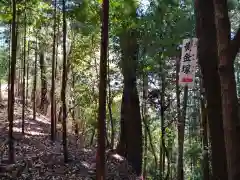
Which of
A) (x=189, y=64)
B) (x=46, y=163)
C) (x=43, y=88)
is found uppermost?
(x=43, y=88)

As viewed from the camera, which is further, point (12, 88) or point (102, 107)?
point (12, 88)

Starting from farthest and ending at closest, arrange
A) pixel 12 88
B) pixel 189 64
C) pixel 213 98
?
pixel 12 88 → pixel 213 98 → pixel 189 64

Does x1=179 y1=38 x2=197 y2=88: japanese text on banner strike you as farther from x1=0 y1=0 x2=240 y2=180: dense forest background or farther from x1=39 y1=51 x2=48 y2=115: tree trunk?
x1=39 y1=51 x2=48 y2=115: tree trunk

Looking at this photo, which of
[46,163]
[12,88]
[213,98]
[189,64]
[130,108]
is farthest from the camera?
[130,108]

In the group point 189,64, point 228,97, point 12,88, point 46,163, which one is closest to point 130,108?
point 46,163

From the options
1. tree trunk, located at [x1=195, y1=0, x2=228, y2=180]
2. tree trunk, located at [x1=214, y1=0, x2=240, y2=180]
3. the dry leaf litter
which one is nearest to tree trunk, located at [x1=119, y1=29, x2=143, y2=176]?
the dry leaf litter

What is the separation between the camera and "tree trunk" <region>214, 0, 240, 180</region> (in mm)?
3268

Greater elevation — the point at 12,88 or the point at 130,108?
the point at 12,88

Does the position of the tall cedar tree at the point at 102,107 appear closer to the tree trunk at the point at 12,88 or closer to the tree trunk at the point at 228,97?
the tree trunk at the point at 12,88

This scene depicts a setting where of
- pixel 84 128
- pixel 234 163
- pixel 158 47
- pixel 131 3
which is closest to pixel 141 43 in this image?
pixel 158 47

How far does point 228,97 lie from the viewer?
330cm

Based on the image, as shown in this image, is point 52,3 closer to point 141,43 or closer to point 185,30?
point 141,43

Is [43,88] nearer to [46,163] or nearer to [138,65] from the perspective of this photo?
[138,65]

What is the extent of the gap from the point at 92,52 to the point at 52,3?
5635 mm
